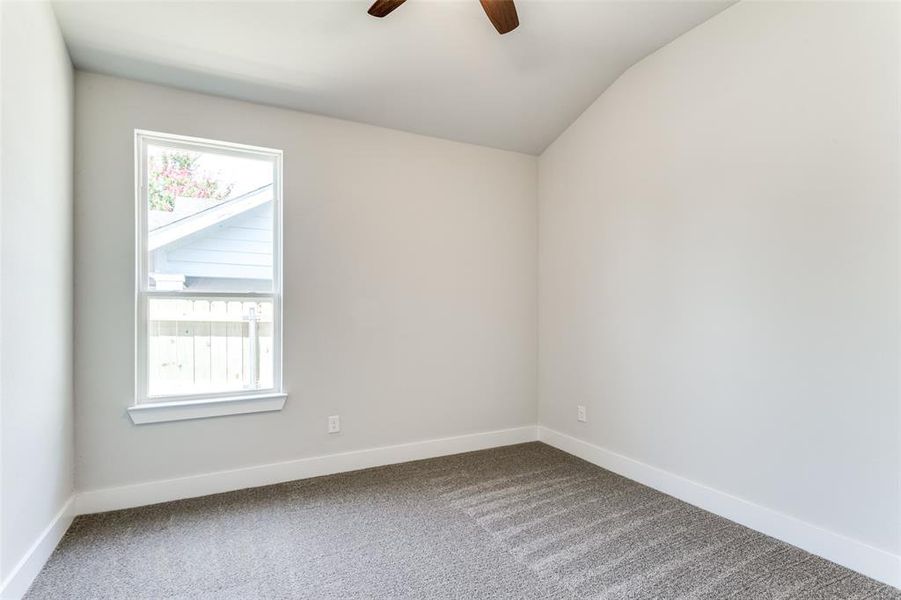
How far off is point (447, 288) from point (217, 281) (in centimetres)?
162

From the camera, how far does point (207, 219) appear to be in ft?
9.35

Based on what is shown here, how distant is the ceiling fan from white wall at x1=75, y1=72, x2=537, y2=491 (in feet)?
3.97

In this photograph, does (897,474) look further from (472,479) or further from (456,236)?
(456,236)

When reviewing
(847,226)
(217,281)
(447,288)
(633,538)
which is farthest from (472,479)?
(847,226)

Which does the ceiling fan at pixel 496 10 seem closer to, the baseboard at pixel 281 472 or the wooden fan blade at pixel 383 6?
the wooden fan blade at pixel 383 6

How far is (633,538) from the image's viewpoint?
2.29 metres

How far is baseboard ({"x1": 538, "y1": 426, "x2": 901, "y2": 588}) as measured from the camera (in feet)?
6.45

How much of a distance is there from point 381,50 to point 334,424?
241 cm

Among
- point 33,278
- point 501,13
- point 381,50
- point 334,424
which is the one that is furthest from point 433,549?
point 381,50

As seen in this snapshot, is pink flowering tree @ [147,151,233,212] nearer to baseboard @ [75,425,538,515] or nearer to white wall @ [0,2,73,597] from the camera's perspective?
Answer: white wall @ [0,2,73,597]

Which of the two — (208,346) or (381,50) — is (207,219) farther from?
(381,50)

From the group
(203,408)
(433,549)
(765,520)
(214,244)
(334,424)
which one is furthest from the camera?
(334,424)

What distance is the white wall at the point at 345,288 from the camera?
8.39 feet

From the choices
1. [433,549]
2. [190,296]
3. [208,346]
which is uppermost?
[190,296]
